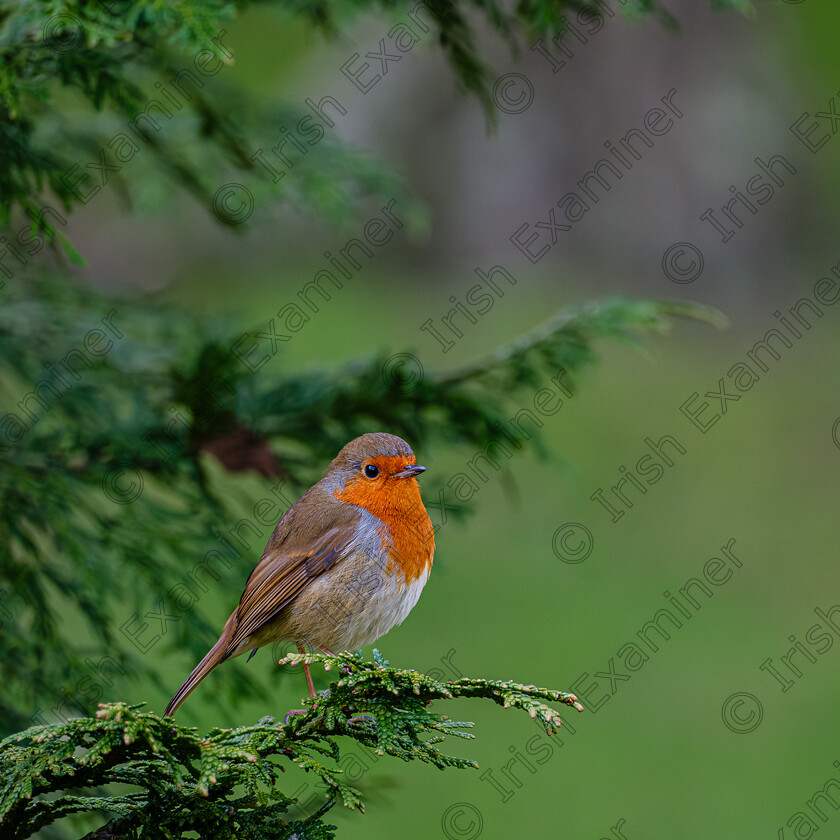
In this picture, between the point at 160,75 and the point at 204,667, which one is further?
the point at 160,75

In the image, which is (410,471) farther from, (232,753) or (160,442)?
(160,442)

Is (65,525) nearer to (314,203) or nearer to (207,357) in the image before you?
(207,357)

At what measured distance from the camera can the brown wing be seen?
2365 millimetres

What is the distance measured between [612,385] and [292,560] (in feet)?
31.1

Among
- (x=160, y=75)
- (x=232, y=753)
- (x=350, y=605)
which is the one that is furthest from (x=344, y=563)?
(x=160, y=75)

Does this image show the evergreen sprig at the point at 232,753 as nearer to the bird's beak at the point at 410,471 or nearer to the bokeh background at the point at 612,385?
the bird's beak at the point at 410,471

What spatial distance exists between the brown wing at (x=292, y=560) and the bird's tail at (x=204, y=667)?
0.10ft

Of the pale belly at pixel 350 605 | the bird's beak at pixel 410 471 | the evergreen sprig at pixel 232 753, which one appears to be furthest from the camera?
the pale belly at pixel 350 605

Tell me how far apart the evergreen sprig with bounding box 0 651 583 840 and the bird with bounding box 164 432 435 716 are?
0.33 m

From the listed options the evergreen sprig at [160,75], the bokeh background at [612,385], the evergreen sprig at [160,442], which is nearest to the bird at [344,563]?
the evergreen sprig at [160,442]

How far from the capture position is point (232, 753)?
181 cm

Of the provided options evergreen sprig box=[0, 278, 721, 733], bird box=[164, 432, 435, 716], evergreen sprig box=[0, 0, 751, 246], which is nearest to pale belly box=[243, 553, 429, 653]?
bird box=[164, 432, 435, 716]

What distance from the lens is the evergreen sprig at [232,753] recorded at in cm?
180

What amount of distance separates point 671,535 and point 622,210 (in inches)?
189
